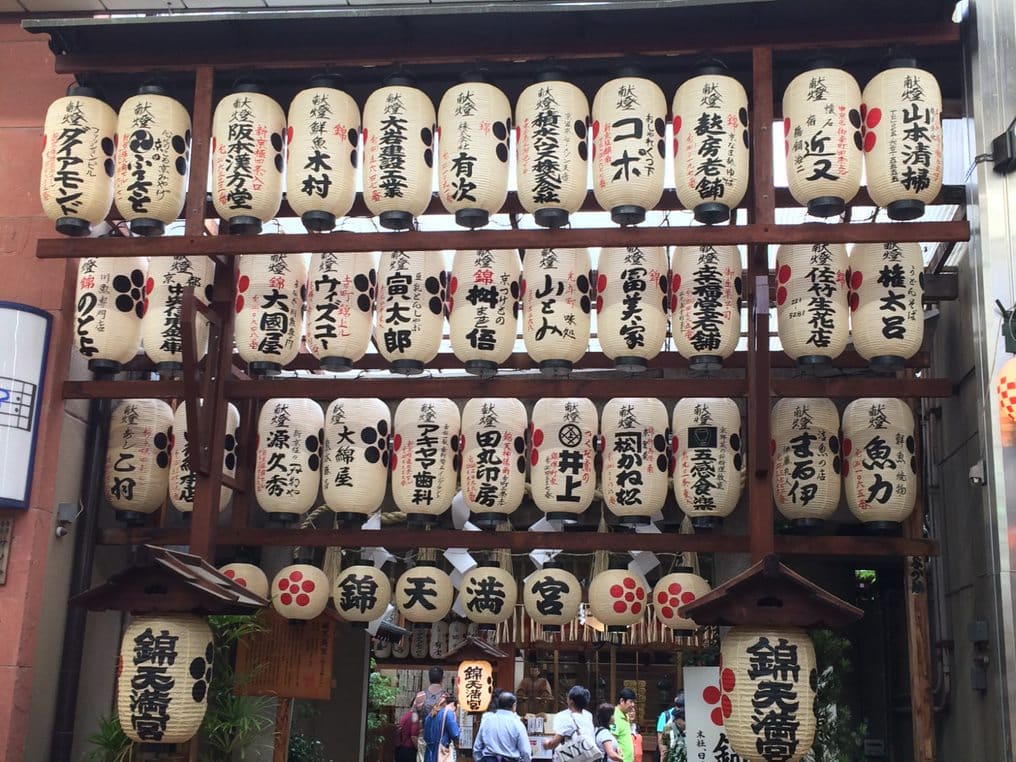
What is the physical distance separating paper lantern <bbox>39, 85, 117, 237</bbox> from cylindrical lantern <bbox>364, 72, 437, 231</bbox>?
98.9 inches

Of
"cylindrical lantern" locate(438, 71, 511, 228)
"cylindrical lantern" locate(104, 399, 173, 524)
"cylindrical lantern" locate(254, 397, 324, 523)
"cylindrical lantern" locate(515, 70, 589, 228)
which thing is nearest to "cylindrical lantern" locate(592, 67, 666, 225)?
"cylindrical lantern" locate(515, 70, 589, 228)

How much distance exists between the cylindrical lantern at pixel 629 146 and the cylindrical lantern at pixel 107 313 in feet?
14.8

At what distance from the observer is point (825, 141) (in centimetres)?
902

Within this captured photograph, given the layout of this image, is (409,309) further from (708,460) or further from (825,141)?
(825,141)

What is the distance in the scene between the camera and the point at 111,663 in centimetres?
1088

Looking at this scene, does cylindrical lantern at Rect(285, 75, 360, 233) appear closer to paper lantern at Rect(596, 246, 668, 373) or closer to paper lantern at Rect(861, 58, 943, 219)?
paper lantern at Rect(596, 246, 668, 373)

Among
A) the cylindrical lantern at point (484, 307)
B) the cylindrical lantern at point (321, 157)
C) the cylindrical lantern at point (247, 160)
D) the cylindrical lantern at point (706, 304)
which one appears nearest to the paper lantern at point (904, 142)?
the cylindrical lantern at point (706, 304)

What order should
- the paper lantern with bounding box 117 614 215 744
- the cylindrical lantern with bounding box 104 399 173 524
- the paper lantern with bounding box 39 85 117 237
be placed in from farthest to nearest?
1. the cylindrical lantern with bounding box 104 399 173 524
2. the paper lantern with bounding box 39 85 117 237
3. the paper lantern with bounding box 117 614 215 744

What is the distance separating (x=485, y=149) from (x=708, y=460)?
132 inches

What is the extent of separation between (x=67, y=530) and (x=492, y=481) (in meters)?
4.02

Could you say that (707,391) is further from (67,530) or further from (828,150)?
(67,530)

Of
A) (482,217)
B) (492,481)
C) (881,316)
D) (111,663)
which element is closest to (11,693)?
(111,663)

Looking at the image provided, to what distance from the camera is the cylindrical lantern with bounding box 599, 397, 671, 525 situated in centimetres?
985

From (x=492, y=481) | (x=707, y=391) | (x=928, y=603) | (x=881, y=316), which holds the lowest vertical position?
(x=928, y=603)
